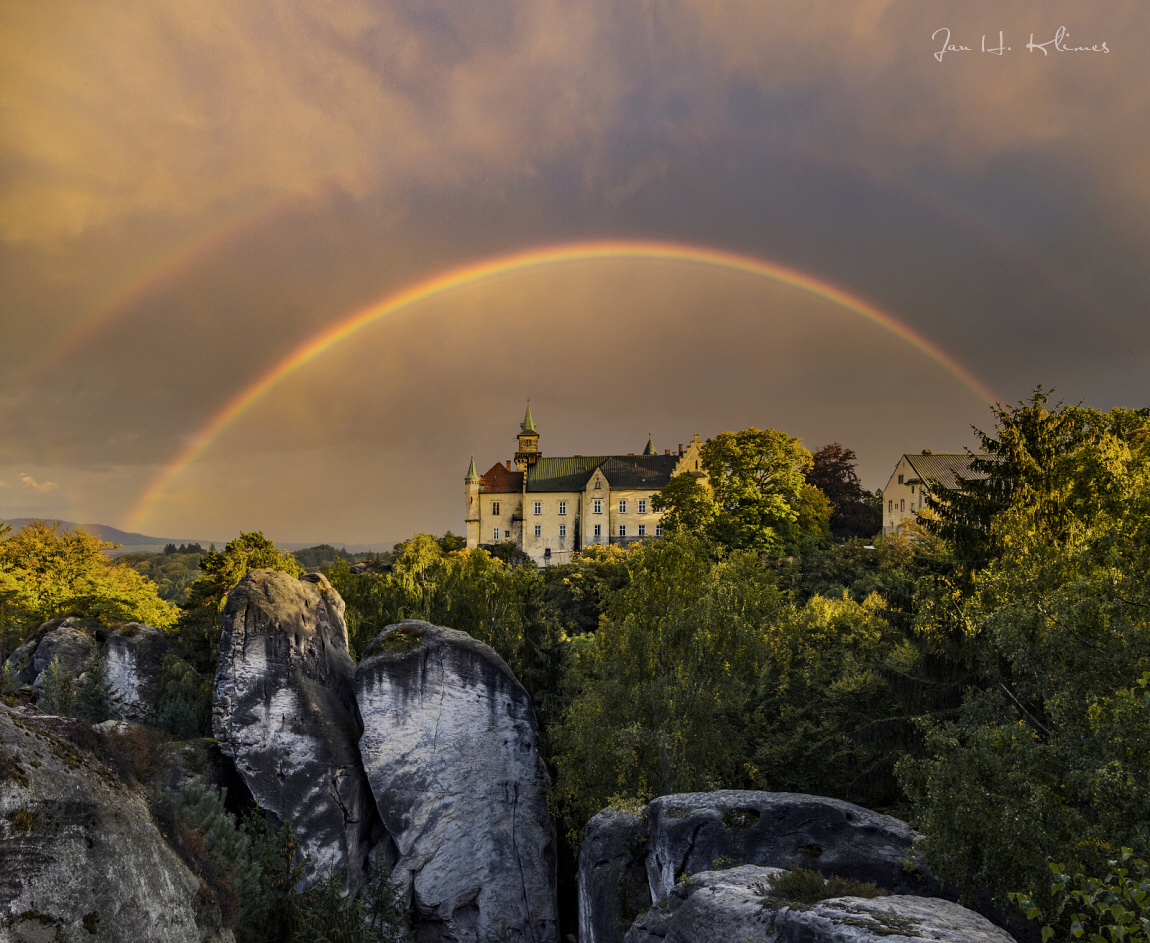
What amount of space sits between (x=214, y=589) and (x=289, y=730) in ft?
53.3

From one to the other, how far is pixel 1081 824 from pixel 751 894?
5087 mm

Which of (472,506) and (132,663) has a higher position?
(472,506)

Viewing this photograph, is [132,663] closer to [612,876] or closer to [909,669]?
[612,876]

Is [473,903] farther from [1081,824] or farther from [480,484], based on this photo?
[480,484]

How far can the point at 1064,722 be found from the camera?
10469 millimetres

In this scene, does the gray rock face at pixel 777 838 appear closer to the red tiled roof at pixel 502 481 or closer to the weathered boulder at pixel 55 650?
the weathered boulder at pixel 55 650

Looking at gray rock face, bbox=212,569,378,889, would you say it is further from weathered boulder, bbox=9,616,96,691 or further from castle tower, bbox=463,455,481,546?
castle tower, bbox=463,455,481,546

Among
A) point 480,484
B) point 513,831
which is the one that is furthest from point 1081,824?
point 480,484

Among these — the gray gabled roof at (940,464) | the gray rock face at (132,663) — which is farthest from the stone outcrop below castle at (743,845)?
the gray gabled roof at (940,464)

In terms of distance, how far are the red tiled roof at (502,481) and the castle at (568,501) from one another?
0.15 m

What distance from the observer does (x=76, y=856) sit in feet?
25.6

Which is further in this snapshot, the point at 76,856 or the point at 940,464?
the point at 940,464

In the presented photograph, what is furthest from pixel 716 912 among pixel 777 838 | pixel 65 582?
pixel 65 582

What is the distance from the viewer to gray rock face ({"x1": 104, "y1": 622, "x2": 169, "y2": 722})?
34188mm
